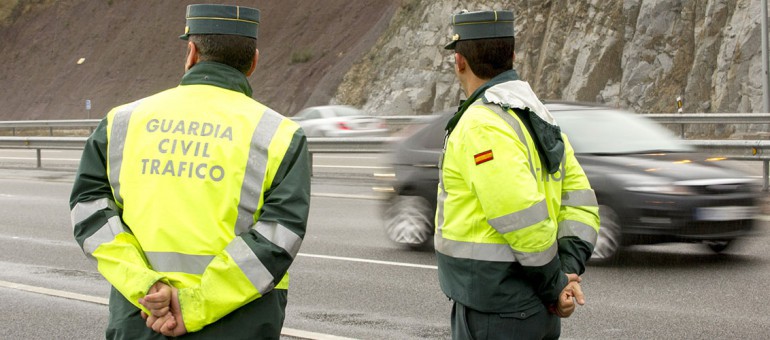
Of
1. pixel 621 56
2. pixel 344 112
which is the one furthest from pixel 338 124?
pixel 621 56

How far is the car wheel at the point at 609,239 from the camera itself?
1017 cm

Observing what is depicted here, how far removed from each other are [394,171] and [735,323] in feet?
15.9

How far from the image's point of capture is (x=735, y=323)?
7773mm

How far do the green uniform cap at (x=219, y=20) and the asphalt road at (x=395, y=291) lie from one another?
421 cm

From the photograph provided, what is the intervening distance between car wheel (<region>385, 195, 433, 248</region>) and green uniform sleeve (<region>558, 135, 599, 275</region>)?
750 cm

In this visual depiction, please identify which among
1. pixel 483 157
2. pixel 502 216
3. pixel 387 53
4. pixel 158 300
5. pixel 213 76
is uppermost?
pixel 213 76

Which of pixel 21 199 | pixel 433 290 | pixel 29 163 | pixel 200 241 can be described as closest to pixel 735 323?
pixel 433 290

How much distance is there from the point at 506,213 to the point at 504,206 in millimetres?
24

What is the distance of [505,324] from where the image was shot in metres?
3.64

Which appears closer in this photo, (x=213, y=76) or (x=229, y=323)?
(x=229, y=323)

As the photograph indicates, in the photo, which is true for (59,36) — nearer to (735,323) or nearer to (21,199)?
(21,199)

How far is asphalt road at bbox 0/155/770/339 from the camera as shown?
7.75 m

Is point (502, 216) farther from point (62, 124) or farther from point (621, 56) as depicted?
point (62, 124)

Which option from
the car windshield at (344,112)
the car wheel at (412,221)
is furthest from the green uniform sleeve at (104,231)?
the car windshield at (344,112)
